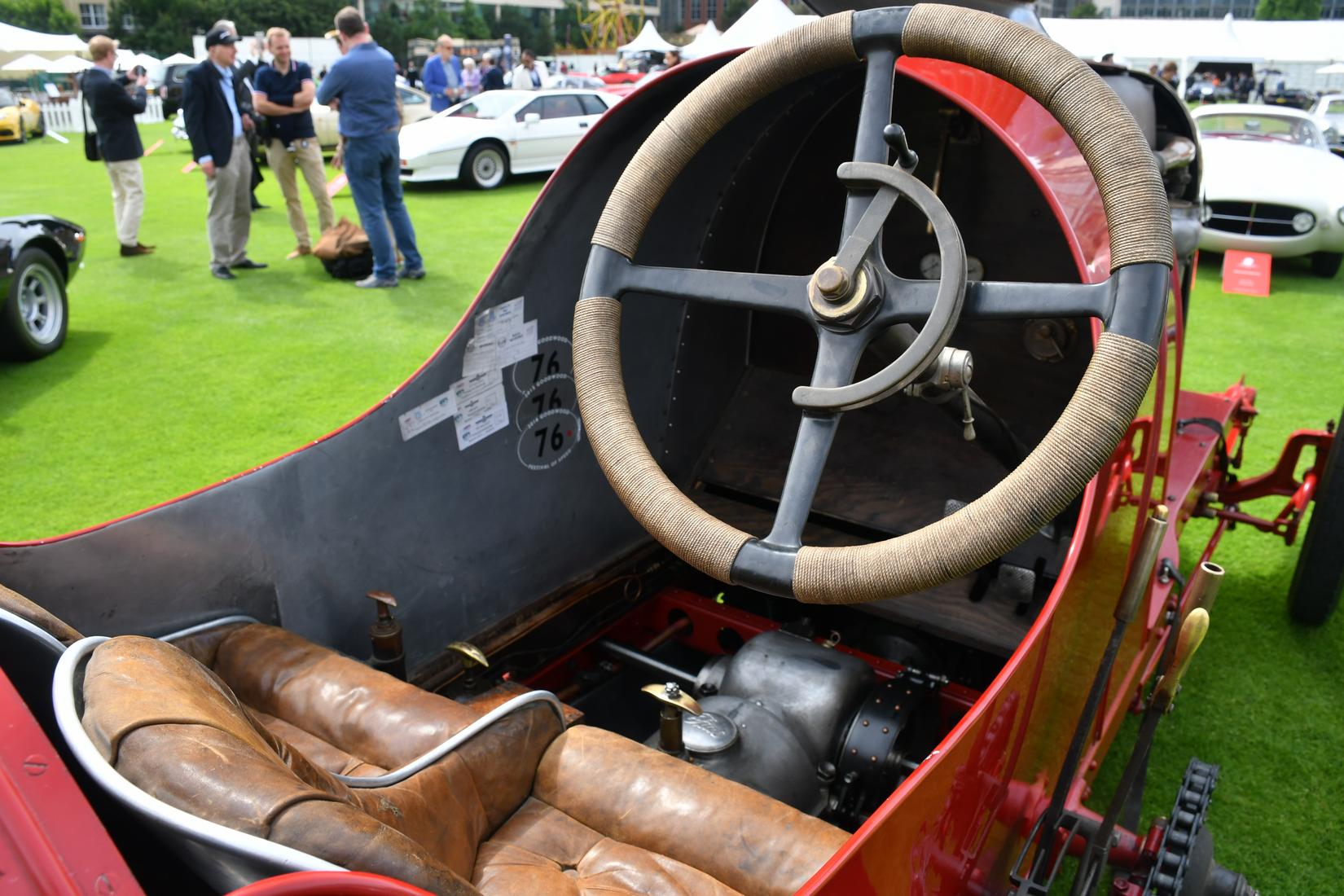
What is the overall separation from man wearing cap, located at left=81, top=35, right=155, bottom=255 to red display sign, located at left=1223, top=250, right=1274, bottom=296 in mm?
8244

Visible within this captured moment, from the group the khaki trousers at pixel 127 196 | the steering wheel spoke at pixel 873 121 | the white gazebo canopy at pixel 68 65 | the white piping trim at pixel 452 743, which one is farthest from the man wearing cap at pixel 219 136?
the white gazebo canopy at pixel 68 65

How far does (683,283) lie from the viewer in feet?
5.36

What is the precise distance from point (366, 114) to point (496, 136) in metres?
5.84

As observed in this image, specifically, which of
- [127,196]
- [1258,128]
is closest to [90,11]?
[127,196]

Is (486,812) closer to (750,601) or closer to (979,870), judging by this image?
(979,870)

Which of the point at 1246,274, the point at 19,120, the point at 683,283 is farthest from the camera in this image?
the point at 19,120

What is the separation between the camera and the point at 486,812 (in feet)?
5.69

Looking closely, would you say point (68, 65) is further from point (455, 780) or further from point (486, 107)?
point (455, 780)

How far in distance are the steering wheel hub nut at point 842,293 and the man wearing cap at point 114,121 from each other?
25.2 ft

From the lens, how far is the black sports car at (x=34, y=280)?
5.54 m

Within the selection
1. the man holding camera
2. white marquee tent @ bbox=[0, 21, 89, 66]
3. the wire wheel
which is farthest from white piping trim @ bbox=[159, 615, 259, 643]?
white marquee tent @ bbox=[0, 21, 89, 66]

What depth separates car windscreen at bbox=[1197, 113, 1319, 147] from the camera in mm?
9250

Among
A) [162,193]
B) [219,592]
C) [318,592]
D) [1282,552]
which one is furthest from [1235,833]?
[162,193]

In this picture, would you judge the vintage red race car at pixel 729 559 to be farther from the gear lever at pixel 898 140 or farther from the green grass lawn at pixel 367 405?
the green grass lawn at pixel 367 405
